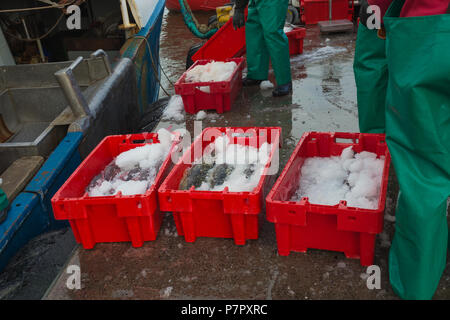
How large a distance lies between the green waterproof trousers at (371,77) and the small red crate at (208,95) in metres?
1.60

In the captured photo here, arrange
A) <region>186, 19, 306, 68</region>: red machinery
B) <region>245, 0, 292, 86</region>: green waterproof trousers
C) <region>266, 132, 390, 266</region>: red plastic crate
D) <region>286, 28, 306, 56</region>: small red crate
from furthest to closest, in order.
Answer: <region>286, 28, 306, 56</region>: small red crate, <region>186, 19, 306, 68</region>: red machinery, <region>245, 0, 292, 86</region>: green waterproof trousers, <region>266, 132, 390, 266</region>: red plastic crate

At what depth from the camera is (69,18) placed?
634 centimetres

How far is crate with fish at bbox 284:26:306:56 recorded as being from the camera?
18.7 ft

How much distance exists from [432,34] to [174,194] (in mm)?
1396

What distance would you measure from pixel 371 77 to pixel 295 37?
3.50 m

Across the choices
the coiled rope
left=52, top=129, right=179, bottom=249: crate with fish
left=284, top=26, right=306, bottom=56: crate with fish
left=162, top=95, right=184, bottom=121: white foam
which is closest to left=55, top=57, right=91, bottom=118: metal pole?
left=52, top=129, right=179, bottom=249: crate with fish

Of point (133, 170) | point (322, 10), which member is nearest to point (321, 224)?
point (133, 170)

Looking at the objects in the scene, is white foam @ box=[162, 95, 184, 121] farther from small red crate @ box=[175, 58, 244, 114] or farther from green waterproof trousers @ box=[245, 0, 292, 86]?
green waterproof trousers @ box=[245, 0, 292, 86]

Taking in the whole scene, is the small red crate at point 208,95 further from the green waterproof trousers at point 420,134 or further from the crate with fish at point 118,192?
the green waterproof trousers at point 420,134

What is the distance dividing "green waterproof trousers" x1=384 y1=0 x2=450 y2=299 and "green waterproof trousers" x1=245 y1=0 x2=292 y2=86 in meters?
2.62

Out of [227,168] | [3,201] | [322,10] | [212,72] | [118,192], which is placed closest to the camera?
[118,192]

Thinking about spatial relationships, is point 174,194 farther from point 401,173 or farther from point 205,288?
point 401,173

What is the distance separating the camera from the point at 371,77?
2.54 metres

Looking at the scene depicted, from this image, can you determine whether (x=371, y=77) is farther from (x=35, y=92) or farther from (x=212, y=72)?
(x=35, y=92)
